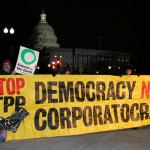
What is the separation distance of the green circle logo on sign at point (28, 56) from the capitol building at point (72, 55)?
9347cm

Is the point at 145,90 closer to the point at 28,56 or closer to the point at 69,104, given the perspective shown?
the point at 69,104

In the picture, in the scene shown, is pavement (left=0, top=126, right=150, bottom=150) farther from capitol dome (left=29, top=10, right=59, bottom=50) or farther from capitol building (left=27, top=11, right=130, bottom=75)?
capitol dome (left=29, top=10, right=59, bottom=50)

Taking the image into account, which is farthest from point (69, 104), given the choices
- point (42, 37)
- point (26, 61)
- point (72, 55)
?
point (72, 55)

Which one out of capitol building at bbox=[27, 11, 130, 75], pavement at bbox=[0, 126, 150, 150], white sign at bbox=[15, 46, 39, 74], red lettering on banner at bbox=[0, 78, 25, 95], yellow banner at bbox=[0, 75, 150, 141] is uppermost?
capitol building at bbox=[27, 11, 130, 75]

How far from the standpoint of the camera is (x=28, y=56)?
8.01 meters

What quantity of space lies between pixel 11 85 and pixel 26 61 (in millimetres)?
588

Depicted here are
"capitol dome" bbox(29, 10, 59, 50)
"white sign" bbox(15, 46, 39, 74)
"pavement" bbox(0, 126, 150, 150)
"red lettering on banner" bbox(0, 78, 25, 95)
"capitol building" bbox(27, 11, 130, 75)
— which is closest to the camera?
"pavement" bbox(0, 126, 150, 150)

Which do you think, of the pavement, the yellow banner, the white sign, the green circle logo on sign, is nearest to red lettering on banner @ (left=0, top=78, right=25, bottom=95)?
the yellow banner

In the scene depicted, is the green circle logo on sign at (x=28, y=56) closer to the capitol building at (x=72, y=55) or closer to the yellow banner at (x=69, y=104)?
the yellow banner at (x=69, y=104)

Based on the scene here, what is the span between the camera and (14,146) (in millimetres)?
7109

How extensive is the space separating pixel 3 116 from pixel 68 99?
4.79ft

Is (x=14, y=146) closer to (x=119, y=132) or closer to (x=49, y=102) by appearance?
(x=49, y=102)

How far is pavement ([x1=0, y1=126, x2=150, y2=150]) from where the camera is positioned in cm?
708

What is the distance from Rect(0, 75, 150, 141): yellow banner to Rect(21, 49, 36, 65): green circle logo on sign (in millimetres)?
311
